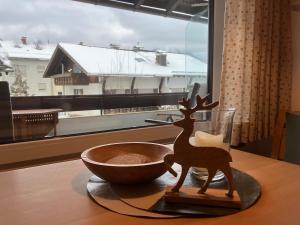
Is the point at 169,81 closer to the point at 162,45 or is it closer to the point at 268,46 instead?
the point at 162,45

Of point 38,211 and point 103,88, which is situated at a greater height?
point 103,88

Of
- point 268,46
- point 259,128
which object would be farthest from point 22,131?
point 268,46

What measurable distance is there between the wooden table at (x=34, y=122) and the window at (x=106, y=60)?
0.11 feet

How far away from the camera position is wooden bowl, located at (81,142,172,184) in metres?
0.84

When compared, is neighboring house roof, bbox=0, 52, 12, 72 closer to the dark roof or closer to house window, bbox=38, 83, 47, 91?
Answer: house window, bbox=38, 83, 47, 91

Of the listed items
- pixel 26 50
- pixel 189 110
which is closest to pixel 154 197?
pixel 189 110

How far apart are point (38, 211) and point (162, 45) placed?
175 cm

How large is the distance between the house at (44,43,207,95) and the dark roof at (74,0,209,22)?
0.96 feet

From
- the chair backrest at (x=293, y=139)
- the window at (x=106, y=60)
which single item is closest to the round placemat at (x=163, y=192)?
the chair backrest at (x=293, y=139)

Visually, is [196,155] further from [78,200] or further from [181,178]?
[78,200]

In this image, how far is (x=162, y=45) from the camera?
228 cm

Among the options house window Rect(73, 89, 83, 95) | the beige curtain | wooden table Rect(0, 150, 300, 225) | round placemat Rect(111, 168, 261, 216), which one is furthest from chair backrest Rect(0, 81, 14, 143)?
the beige curtain

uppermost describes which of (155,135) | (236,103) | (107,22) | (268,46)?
(107,22)

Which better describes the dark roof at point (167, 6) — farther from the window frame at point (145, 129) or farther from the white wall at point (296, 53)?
the white wall at point (296, 53)
